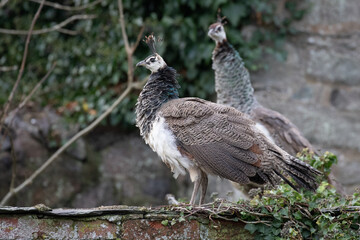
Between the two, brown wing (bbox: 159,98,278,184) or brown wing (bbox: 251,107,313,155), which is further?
brown wing (bbox: 251,107,313,155)

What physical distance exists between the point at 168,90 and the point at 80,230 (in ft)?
4.43

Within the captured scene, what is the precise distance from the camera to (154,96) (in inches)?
143

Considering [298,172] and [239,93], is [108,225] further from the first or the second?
[239,93]

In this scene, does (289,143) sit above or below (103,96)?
below

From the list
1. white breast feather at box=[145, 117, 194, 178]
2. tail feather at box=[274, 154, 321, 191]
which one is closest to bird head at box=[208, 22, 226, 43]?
white breast feather at box=[145, 117, 194, 178]

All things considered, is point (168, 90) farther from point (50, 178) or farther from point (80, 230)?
point (50, 178)

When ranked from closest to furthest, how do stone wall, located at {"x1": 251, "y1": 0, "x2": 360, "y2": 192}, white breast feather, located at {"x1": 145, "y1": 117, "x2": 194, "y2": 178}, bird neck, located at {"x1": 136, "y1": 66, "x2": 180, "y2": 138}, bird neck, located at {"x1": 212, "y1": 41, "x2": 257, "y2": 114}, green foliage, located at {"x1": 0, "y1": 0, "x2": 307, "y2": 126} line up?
white breast feather, located at {"x1": 145, "y1": 117, "x2": 194, "y2": 178} < bird neck, located at {"x1": 136, "y1": 66, "x2": 180, "y2": 138} < bird neck, located at {"x1": 212, "y1": 41, "x2": 257, "y2": 114} < stone wall, located at {"x1": 251, "y1": 0, "x2": 360, "y2": 192} < green foliage, located at {"x1": 0, "y1": 0, "x2": 307, "y2": 126}

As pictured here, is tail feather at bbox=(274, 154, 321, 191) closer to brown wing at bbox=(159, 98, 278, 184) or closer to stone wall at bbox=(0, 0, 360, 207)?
brown wing at bbox=(159, 98, 278, 184)

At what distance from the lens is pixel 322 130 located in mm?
5578

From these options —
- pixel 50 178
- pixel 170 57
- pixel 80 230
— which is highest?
pixel 170 57

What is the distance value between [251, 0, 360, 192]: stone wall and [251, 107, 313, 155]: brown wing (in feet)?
3.36

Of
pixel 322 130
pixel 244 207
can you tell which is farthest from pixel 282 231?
pixel 322 130

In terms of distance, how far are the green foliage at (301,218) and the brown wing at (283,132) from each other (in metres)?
1.54

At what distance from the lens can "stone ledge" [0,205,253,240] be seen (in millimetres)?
2600
